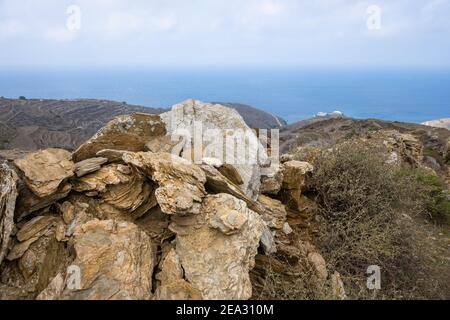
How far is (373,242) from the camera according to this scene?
5.37 m

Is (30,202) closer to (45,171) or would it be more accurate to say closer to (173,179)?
(45,171)

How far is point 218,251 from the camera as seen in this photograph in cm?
417

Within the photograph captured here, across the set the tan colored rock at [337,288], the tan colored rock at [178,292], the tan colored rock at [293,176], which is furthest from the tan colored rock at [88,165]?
the tan colored rock at [337,288]

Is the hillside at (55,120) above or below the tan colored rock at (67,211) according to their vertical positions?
below

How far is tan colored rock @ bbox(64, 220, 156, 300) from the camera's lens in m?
3.75

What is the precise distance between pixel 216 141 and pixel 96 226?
2481 millimetres

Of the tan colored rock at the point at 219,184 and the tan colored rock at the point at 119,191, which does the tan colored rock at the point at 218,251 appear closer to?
the tan colored rock at the point at 219,184

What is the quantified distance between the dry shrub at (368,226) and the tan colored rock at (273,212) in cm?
78

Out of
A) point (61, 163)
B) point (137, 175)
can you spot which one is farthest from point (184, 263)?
point (61, 163)

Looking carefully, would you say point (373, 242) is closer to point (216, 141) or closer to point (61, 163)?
point (216, 141)

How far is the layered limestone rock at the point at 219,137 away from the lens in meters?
5.58

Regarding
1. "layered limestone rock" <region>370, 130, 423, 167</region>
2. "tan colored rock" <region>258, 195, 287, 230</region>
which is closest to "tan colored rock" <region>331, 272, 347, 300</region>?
"tan colored rock" <region>258, 195, 287, 230</region>
